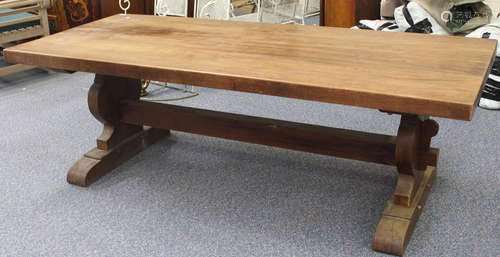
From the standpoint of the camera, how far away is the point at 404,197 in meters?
1.95

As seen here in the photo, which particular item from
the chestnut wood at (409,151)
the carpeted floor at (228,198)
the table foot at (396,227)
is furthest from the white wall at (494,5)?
the table foot at (396,227)

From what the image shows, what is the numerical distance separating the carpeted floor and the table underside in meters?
0.07

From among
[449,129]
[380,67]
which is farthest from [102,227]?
[449,129]

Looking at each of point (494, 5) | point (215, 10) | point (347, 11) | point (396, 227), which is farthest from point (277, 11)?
point (396, 227)

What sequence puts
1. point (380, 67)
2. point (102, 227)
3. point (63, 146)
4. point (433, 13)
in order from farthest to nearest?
1. point (433, 13)
2. point (63, 146)
3. point (102, 227)
4. point (380, 67)

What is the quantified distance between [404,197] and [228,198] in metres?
0.68

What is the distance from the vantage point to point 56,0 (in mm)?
4348

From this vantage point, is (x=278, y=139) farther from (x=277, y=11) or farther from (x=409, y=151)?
(x=277, y=11)

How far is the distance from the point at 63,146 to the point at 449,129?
1929mm

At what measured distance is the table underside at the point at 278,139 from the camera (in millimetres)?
1895

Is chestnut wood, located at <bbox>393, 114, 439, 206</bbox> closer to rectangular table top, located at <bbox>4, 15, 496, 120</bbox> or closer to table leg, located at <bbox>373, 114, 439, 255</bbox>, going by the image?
table leg, located at <bbox>373, 114, 439, 255</bbox>

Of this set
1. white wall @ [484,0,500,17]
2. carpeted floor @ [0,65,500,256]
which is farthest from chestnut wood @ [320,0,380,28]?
carpeted floor @ [0,65,500,256]

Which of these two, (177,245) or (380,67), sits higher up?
(380,67)

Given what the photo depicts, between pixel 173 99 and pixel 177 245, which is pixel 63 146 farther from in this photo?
pixel 177 245
